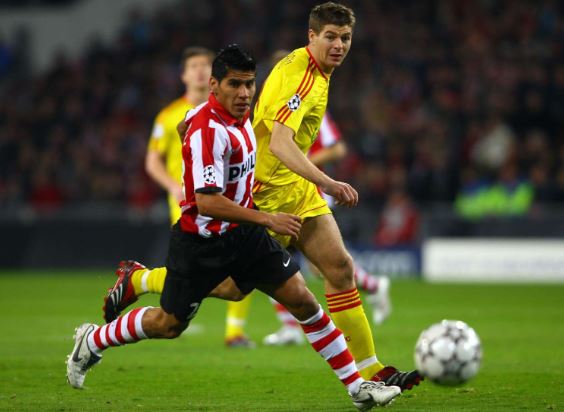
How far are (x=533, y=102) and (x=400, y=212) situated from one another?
298 cm

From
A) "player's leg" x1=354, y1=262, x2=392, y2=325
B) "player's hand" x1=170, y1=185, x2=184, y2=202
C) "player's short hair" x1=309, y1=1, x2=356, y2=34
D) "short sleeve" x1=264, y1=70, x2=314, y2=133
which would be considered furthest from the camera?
"player's leg" x1=354, y1=262, x2=392, y2=325

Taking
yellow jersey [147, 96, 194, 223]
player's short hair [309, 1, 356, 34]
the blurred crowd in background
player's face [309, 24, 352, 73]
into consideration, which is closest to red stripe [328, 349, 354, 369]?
player's face [309, 24, 352, 73]

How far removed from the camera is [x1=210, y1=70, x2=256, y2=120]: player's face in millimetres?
6227

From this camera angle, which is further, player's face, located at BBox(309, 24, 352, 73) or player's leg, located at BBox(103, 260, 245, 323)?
player's leg, located at BBox(103, 260, 245, 323)

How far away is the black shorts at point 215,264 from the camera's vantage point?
6.32m

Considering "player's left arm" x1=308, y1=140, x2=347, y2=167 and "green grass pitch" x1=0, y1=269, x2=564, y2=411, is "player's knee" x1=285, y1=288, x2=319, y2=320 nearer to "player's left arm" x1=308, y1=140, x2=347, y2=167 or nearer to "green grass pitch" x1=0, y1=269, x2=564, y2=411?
"green grass pitch" x1=0, y1=269, x2=564, y2=411

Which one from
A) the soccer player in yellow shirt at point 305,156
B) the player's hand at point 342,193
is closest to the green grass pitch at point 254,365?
the soccer player in yellow shirt at point 305,156

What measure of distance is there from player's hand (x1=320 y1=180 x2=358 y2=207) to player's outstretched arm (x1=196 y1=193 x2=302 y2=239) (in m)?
0.43

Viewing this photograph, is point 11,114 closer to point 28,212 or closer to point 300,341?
point 28,212

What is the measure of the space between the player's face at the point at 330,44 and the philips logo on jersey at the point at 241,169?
1.08 meters

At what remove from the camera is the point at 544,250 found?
56.3 ft

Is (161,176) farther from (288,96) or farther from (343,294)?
(343,294)

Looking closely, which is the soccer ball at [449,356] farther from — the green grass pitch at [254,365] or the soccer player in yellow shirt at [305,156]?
the soccer player in yellow shirt at [305,156]

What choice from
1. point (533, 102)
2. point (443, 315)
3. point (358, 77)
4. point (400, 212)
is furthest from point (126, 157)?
point (443, 315)
